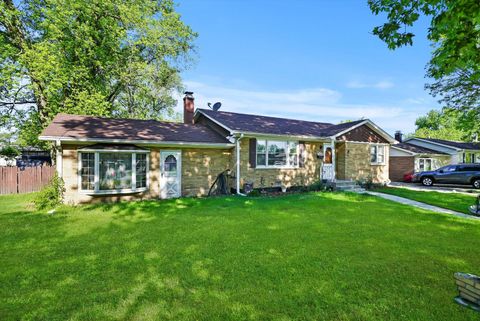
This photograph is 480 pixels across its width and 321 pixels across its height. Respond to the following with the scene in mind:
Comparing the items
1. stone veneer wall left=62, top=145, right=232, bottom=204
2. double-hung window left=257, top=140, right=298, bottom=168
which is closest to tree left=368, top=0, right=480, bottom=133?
double-hung window left=257, top=140, right=298, bottom=168

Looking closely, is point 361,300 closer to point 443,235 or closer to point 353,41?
point 443,235

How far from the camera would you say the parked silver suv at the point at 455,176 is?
17453 mm

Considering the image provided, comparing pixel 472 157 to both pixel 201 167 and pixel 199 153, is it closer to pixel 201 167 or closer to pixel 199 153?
pixel 201 167

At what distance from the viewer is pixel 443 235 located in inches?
248

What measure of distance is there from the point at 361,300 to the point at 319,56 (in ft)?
56.0

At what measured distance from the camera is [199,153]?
41.1 ft

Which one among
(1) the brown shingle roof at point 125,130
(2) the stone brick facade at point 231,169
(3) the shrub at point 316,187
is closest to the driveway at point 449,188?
(2) the stone brick facade at point 231,169

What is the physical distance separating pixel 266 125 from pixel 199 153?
4905mm

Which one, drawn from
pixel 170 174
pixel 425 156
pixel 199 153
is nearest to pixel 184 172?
pixel 170 174

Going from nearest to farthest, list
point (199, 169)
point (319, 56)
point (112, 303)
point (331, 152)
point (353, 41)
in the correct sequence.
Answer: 1. point (112, 303)
2. point (199, 169)
3. point (353, 41)
4. point (331, 152)
5. point (319, 56)

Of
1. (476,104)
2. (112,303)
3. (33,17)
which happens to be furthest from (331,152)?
(33,17)

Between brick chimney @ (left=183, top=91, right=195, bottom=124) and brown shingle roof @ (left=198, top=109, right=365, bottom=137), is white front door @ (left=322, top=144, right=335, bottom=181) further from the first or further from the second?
brick chimney @ (left=183, top=91, right=195, bottom=124)

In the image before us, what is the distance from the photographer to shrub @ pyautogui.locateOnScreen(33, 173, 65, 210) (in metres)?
9.12

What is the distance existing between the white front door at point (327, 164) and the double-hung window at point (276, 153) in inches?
88.2
